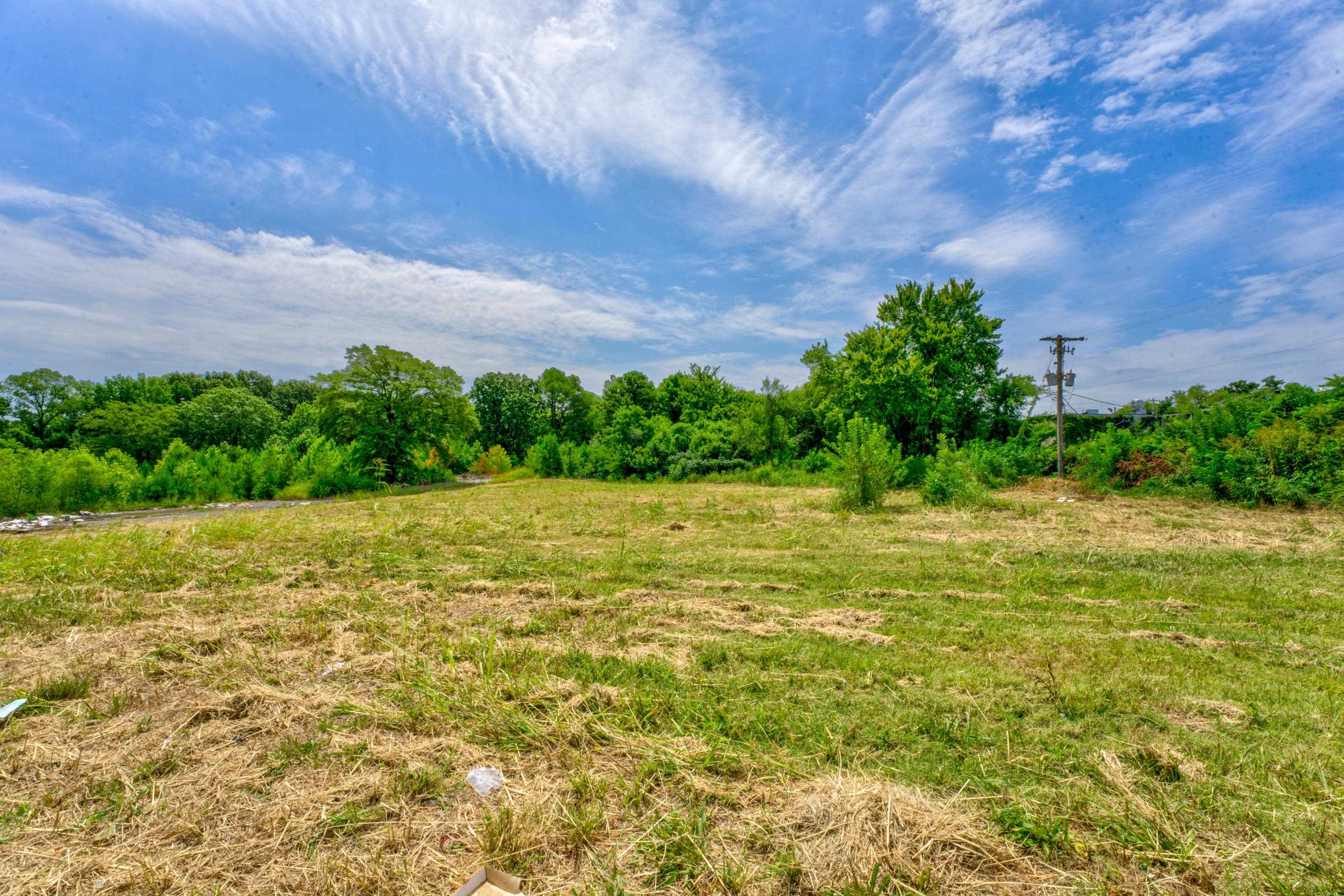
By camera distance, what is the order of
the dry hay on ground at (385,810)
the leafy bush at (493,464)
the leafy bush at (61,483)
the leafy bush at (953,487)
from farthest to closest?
the leafy bush at (493,464)
the leafy bush at (61,483)
the leafy bush at (953,487)
the dry hay on ground at (385,810)

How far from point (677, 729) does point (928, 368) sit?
22898mm

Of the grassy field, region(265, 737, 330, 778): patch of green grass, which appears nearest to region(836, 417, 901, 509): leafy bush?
the grassy field

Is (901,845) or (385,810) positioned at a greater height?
(901,845)

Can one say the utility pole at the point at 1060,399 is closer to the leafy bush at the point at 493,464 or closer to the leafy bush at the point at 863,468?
the leafy bush at the point at 863,468

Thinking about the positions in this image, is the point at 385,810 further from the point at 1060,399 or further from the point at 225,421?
the point at 225,421

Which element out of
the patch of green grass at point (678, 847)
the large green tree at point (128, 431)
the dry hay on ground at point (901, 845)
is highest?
the large green tree at point (128, 431)

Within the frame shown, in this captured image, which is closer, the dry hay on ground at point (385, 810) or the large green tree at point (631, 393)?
the dry hay on ground at point (385, 810)

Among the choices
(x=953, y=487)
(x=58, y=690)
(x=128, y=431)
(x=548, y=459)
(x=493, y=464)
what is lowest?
(x=58, y=690)

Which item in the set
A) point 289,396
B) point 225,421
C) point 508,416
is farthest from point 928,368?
point 289,396

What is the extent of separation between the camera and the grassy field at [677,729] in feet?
6.78

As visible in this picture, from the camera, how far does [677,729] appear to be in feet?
9.62

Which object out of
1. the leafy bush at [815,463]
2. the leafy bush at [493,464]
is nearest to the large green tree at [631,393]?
the leafy bush at [493,464]

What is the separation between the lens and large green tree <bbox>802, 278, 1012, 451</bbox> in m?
22.7

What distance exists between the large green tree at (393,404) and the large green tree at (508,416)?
17423 millimetres
